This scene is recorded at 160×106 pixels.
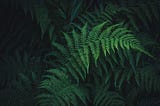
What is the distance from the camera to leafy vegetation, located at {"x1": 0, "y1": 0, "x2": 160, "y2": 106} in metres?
2.97

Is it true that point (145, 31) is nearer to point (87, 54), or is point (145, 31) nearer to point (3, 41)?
point (87, 54)

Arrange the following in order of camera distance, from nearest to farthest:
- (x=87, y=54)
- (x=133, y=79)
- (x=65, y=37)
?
(x=87, y=54) < (x=65, y=37) < (x=133, y=79)

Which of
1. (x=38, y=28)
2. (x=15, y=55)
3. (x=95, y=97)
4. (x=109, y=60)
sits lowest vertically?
(x=95, y=97)

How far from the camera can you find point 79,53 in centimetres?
294

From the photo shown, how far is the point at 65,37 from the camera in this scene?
3062 mm

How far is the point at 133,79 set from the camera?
10.9ft

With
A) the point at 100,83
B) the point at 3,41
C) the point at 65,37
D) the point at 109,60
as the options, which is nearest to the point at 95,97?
the point at 100,83

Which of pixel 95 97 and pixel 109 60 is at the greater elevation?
pixel 109 60

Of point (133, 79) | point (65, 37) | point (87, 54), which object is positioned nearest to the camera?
point (87, 54)

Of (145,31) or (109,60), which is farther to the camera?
(145,31)

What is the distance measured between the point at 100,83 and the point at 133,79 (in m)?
0.39

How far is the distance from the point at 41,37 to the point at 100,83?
82 cm

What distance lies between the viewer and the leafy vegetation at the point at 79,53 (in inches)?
117

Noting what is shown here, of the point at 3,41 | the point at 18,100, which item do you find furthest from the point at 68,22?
the point at 18,100
